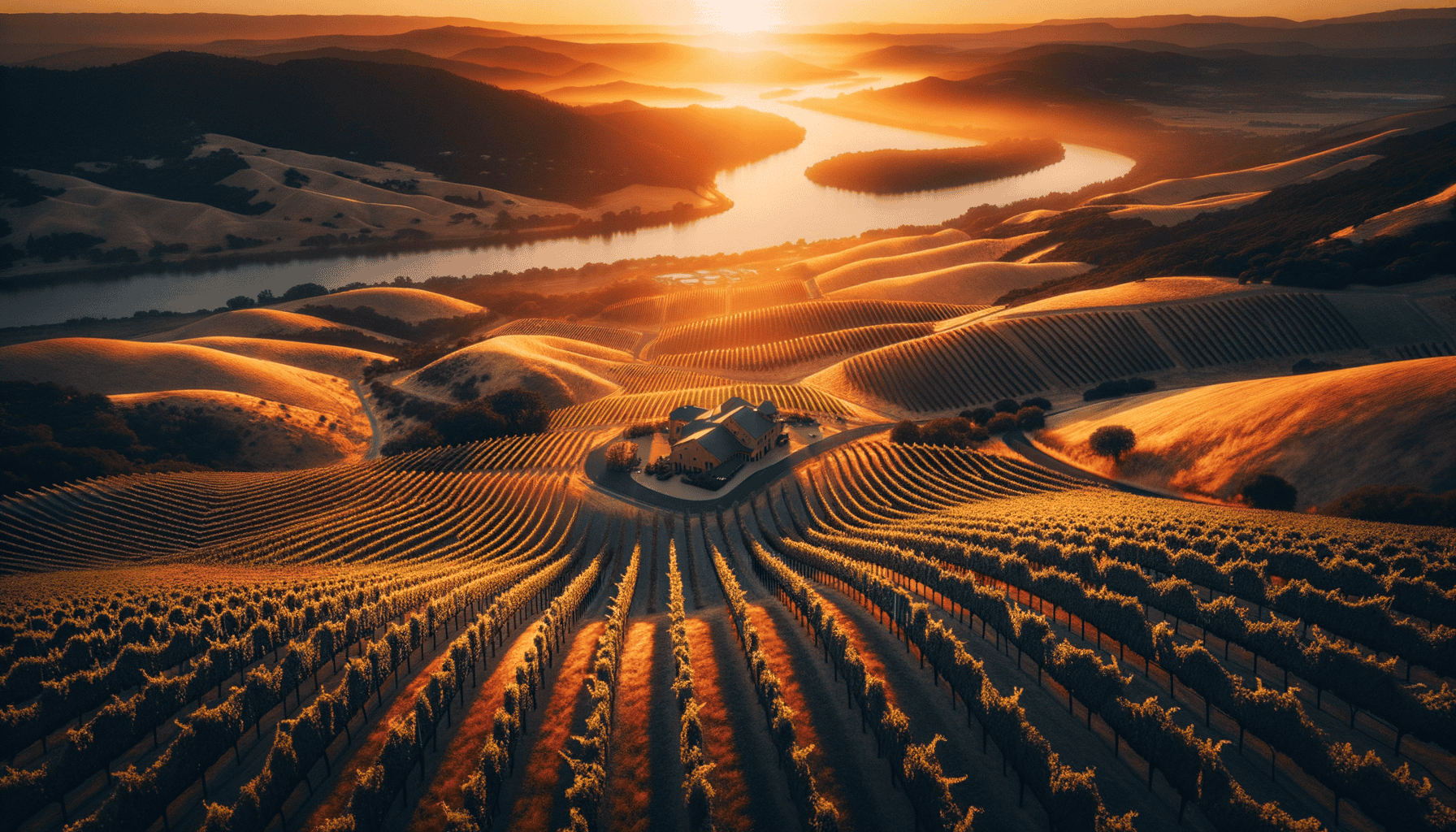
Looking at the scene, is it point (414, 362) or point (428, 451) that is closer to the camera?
point (428, 451)

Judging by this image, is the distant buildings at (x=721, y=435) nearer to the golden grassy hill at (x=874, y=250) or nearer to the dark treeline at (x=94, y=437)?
the dark treeline at (x=94, y=437)

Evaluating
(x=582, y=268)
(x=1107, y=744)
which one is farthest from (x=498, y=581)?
(x=582, y=268)

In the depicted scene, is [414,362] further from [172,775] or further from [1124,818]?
[1124,818]

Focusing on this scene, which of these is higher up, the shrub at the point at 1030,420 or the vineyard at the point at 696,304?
the vineyard at the point at 696,304

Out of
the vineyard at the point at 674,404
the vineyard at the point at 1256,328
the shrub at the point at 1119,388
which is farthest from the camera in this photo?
the vineyard at the point at 674,404

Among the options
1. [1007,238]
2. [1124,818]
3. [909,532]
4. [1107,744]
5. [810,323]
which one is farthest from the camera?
[1007,238]

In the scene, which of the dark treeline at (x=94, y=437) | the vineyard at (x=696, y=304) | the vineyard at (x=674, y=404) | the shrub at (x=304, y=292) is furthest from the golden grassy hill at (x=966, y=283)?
the shrub at (x=304, y=292)
